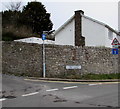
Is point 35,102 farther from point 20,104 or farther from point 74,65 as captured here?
point 74,65

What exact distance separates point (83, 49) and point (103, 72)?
119 inches

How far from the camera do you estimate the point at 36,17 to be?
46000 mm

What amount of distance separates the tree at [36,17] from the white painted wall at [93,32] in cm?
1728

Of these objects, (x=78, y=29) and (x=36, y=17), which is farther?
(x=36, y=17)

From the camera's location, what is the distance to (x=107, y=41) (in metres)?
28.8

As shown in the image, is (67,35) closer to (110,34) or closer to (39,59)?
(110,34)

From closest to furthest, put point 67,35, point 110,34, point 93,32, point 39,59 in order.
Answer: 1. point 39,59
2. point 93,32
3. point 110,34
4. point 67,35

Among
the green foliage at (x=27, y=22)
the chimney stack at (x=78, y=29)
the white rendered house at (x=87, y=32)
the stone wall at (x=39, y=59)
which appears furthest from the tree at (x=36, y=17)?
the stone wall at (x=39, y=59)

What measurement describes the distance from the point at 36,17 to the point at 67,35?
17.2 metres

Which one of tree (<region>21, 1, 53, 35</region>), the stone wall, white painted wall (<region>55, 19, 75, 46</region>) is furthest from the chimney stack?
tree (<region>21, 1, 53, 35</region>)

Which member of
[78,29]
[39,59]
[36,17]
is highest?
[36,17]

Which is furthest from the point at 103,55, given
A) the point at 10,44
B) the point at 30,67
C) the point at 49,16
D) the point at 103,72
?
the point at 49,16

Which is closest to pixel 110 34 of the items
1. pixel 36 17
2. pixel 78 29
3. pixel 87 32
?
pixel 87 32

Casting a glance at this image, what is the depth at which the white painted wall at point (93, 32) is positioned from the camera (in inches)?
1116
